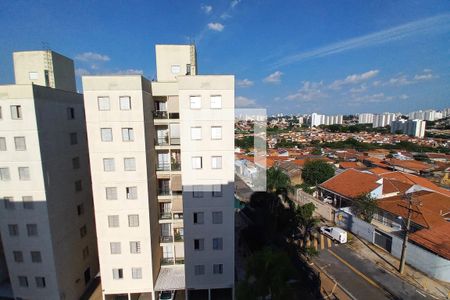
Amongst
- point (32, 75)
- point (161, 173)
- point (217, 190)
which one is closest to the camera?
point (217, 190)

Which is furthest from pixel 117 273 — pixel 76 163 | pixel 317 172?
pixel 317 172

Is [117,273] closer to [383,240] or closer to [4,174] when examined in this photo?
[4,174]

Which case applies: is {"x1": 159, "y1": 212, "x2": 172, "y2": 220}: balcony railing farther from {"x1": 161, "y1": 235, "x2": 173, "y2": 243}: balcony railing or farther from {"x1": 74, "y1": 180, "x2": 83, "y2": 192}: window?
{"x1": 74, "y1": 180, "x2": 83, "y2": 192}: window

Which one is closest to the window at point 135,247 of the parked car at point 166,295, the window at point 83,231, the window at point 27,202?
the parked car at point 166,295

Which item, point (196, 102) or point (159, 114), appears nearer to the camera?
point (196, 102)

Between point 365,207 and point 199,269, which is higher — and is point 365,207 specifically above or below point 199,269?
above

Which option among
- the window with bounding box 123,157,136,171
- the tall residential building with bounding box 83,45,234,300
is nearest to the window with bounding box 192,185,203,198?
the tall residential building with bounding box 83,45,234,300

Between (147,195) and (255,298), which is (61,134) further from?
(255,298)
